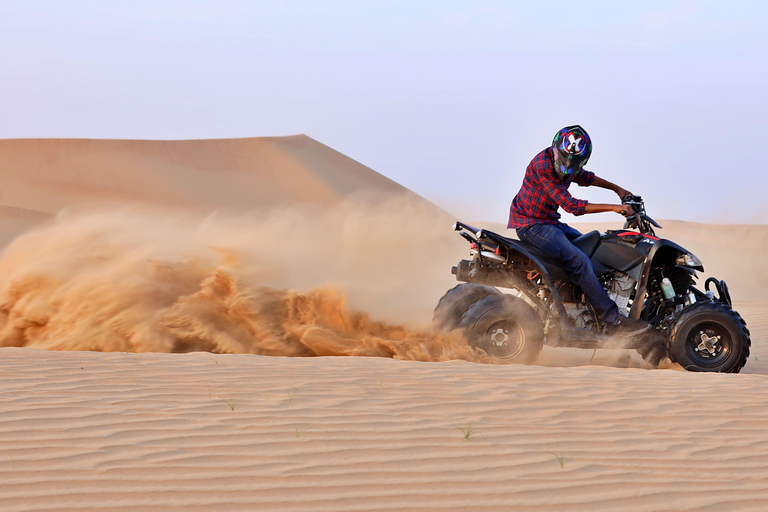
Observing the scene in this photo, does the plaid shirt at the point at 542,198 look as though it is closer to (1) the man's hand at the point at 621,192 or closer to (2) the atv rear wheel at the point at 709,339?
(1) the man's hand at the point at 621,192

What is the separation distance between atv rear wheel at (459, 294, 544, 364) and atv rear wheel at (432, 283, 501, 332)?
0.31 meters

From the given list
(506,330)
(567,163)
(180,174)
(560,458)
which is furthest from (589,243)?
(180,174)

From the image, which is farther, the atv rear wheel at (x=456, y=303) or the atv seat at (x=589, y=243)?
the atv rear wheel at (x=456, y=303)

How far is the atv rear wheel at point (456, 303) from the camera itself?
6.72 m

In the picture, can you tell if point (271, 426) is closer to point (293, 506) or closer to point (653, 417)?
point (293, 506)

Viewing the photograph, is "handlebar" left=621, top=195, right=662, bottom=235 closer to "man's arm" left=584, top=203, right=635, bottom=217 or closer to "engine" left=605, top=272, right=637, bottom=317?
"man's arm" left=584, top=203, right=635, bottom=217

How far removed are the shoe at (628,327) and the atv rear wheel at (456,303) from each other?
1.03m

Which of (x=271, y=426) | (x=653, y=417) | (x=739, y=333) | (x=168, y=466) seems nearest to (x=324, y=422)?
(x=271, y=426)

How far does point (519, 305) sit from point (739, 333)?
1878mm

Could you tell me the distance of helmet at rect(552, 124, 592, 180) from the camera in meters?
6.16

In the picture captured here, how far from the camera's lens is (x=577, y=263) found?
6254 millimetres

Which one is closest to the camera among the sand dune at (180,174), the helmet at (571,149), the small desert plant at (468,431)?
the small desert plant at (468,431)

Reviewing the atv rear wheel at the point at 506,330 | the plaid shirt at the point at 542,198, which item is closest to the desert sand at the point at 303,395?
the atv rear wheel at the point at 506,330

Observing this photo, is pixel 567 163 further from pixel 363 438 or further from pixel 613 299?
pixel 363 438
